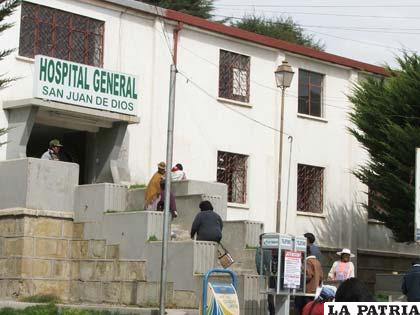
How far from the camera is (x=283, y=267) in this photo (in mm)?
15320

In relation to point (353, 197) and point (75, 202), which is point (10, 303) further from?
point (353, 197)

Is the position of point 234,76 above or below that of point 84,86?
above

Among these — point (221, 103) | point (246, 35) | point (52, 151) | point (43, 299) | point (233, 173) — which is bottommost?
point (43, 299)

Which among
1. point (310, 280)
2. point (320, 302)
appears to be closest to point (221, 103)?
point (310, 280)

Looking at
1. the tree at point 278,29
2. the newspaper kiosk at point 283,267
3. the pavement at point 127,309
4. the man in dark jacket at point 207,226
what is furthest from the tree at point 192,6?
the newspaper kiosk at point 283,267

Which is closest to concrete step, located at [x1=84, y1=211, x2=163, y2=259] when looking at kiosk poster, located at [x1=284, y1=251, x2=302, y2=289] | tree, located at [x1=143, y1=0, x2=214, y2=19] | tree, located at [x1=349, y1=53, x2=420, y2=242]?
kiosk poster, located at [x1=284, y1=251, x2=302, y2=289]

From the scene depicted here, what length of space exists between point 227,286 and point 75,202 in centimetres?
712

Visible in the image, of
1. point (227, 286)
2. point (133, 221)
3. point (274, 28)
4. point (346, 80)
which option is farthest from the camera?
point (274, 28)

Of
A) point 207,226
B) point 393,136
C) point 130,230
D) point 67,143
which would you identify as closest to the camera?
point 207,226

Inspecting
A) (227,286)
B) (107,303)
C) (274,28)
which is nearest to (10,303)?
(107,303)

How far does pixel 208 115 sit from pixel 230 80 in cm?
147

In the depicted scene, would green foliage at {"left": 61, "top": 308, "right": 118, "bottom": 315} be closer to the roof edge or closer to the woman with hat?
the woman with hat

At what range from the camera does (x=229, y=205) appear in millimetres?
26188

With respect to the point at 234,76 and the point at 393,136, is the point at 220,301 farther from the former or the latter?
the point at 234,76
